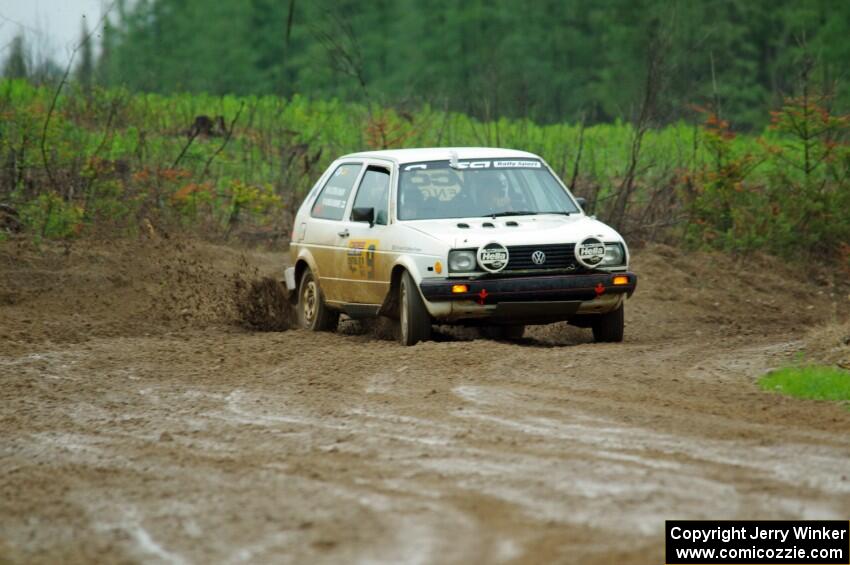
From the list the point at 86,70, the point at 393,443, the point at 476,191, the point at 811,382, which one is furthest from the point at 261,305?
the point at 86,70

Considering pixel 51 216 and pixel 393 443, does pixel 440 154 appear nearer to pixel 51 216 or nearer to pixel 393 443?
pixel 393 443

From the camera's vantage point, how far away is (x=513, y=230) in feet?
38.5

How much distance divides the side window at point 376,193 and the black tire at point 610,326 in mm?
2078

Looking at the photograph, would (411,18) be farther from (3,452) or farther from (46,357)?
(3,452)

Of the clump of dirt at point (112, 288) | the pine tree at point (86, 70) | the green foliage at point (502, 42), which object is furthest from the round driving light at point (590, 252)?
the green foliage at point (502, 42)

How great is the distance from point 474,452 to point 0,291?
10105 millimetres

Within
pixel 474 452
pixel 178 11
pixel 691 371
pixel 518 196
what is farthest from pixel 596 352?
pixel 178 11

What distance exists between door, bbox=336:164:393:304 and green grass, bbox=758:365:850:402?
12.4ft

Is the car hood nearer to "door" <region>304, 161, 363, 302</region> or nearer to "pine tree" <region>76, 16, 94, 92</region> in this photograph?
"door" <region>304, 161, 363, 302</region>

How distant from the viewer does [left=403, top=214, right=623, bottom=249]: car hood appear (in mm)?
11500

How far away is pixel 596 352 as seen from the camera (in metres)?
10.8

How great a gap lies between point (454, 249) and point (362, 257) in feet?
4.92

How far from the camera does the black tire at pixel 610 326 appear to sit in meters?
12.1

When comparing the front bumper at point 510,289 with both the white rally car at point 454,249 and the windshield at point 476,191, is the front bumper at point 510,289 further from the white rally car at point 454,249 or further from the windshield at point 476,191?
the windshield at point 476,191
